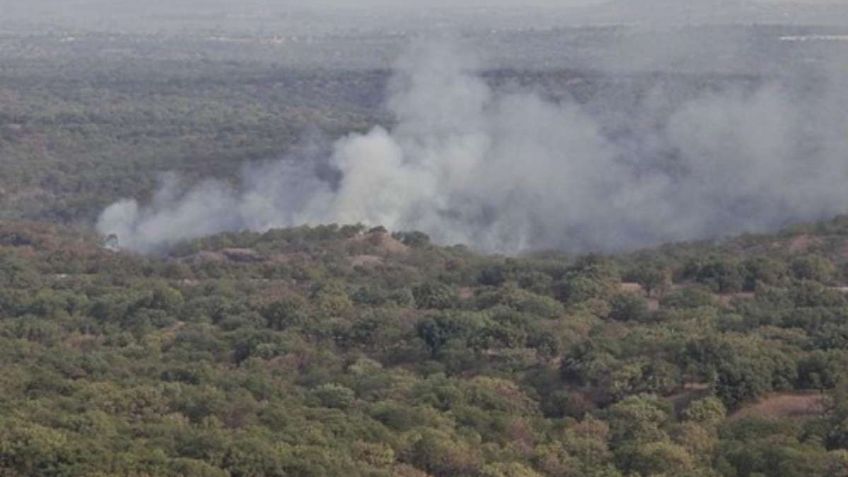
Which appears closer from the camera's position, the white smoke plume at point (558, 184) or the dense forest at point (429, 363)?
the dense forest at point (429, 363)

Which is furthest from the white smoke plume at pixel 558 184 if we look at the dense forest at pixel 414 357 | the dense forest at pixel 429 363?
the dense forest at pixel 429 363

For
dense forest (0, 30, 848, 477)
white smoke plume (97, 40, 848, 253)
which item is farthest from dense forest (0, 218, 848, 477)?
white smoke plume (97, 40, 848, 253)

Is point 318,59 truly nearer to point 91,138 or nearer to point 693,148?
point 91,138

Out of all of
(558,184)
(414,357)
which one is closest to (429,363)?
(414,357)

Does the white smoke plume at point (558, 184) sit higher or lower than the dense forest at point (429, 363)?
lower

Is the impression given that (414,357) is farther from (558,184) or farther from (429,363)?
(558,184)

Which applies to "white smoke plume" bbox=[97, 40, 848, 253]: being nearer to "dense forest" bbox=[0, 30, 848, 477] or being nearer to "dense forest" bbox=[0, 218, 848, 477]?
"dense forest" bbox=[0, 30, 848, 477]

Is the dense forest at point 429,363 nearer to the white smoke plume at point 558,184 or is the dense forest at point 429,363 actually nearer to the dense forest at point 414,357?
the dense forest at point 414,357

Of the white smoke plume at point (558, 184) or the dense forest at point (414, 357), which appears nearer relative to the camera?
the dense forest at point (414, 357)

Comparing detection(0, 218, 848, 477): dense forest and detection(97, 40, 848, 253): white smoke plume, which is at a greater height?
detection(0, 218, 848, 477): dense forest
